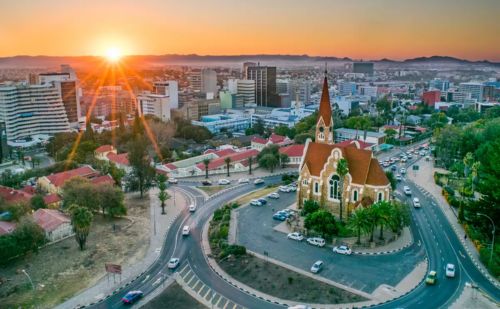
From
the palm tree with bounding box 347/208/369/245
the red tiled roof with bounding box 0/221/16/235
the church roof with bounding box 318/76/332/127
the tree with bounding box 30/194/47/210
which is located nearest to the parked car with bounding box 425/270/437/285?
the palm tree with bounding box 347/208/369/245

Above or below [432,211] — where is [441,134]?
above

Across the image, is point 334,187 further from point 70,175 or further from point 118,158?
point 118,158

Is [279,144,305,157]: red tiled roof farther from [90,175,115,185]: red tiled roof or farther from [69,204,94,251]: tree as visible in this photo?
[69,204,94,251]: tree

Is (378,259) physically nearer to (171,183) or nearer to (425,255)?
(425,255)

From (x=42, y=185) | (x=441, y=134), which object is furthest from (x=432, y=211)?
(x=42, y=185)

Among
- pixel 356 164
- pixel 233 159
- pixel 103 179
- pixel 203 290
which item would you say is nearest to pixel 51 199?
pixel 103 179

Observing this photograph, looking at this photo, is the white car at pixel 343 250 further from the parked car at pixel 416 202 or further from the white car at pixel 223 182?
the white car at pixel 223 182

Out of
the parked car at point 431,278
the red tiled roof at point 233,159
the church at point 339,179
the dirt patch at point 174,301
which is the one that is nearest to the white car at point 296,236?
the church at point 339,179
